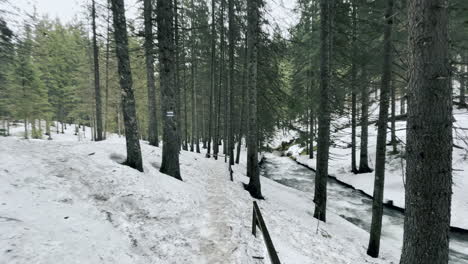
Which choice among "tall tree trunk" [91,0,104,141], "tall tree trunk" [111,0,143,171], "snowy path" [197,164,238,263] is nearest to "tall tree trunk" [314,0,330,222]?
"snowy path" [197,164,238,263]

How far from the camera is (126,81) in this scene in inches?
283

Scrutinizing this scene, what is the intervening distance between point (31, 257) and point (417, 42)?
18.6 feet

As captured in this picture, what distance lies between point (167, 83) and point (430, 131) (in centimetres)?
772

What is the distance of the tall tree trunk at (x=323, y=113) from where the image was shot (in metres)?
8.38

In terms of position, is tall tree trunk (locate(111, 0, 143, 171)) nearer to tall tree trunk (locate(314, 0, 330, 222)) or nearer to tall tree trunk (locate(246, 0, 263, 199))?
tall tree trunk (locate(246, 0, 263, 199))

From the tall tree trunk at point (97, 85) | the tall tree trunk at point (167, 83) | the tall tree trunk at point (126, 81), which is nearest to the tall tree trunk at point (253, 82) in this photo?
the tall tree trunk at point (167, 83)

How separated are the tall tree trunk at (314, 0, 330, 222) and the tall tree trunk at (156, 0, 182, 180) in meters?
5.76

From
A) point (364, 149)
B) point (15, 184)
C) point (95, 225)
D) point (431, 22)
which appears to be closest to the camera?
point (431, 22)

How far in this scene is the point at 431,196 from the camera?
2.50 m

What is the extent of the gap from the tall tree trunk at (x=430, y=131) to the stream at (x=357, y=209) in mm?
7579

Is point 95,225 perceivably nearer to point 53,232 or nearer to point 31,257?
point 53,232

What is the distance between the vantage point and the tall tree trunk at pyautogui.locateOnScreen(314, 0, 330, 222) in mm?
8375

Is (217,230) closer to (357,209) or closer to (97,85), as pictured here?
(357,209)

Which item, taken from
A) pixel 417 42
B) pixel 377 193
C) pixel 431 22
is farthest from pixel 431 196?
pixel 377 193
